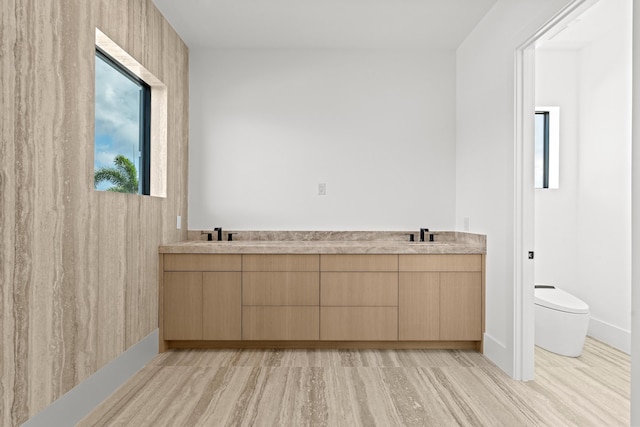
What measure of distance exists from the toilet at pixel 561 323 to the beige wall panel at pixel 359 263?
3.86 ft

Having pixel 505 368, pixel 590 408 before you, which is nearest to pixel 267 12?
pixel 505 368

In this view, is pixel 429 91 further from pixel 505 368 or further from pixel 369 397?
pixel 369 397

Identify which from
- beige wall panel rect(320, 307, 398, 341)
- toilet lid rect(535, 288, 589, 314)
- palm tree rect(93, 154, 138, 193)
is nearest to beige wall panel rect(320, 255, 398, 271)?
beige wall panel rect(320, 307, 398, 341)

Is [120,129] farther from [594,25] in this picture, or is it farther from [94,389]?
[594,25]

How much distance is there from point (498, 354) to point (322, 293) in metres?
1.31

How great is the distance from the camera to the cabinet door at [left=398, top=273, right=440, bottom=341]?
3.10 m

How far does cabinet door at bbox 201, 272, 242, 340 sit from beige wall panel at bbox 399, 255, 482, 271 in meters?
1.29

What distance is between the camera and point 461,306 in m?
3.12

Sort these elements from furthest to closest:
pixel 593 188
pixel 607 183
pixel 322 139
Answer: pixel 322 139 < pixel 593 188 < pixel 607 183

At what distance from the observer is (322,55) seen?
3.71m

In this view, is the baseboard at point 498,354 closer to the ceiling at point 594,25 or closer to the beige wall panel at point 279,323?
the beige wall panel at point 279,323

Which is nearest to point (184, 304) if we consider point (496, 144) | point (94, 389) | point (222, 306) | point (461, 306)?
point (222, 306)

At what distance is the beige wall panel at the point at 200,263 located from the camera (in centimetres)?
308

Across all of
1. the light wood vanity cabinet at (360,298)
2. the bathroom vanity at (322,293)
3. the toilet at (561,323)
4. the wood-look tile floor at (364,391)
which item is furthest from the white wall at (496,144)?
the light wood vanity cabinet at (360,298)
